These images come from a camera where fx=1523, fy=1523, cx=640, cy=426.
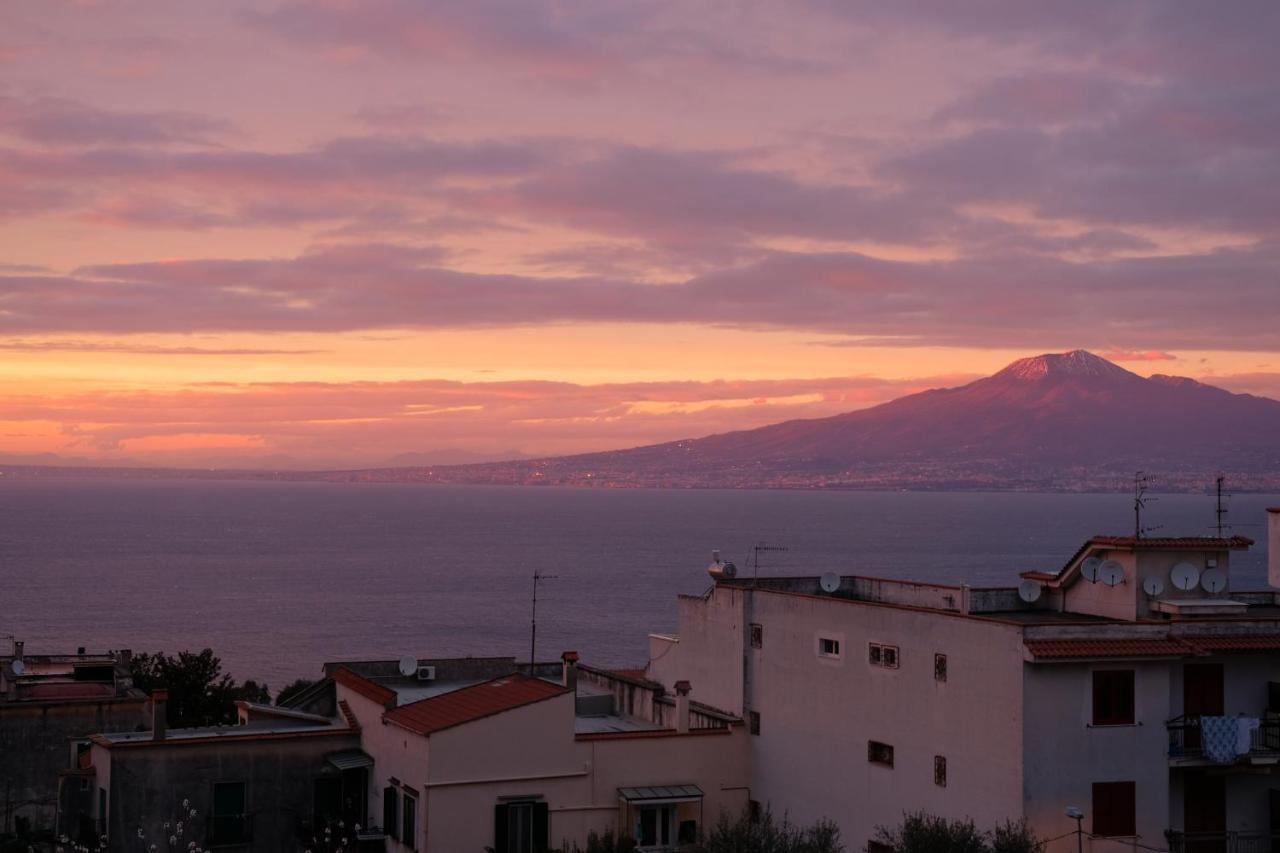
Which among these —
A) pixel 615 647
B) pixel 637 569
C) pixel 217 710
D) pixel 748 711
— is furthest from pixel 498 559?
pixel 748 711

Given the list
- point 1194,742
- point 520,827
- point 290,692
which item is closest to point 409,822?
point 520,827

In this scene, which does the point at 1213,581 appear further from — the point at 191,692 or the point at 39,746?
the point at 191,692

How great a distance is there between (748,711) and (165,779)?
40.0ft

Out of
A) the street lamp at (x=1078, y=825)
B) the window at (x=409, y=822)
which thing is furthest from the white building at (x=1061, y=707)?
the window at (x=409, y=822)

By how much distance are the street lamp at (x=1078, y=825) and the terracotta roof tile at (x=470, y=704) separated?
9312 mm

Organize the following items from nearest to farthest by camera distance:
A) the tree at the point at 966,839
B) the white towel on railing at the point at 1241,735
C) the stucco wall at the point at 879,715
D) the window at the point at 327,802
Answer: the tree at the point at 966,839
the stucco wall at the point at 879,715
the white towel on railing at the point at 1241,735
the window at the point at 327,802

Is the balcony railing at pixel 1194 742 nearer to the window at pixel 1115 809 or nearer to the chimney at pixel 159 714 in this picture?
the window at pixel 1115 809

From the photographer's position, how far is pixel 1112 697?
2581cm

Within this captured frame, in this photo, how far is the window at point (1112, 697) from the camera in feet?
84.2

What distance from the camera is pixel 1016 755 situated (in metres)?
25.2

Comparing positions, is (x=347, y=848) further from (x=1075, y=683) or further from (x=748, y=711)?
(x=1075, y=683)

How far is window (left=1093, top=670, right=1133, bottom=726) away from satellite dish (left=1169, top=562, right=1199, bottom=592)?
2.96 m

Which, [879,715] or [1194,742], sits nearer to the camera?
[1194,742]

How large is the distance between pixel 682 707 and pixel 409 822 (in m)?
6.10
